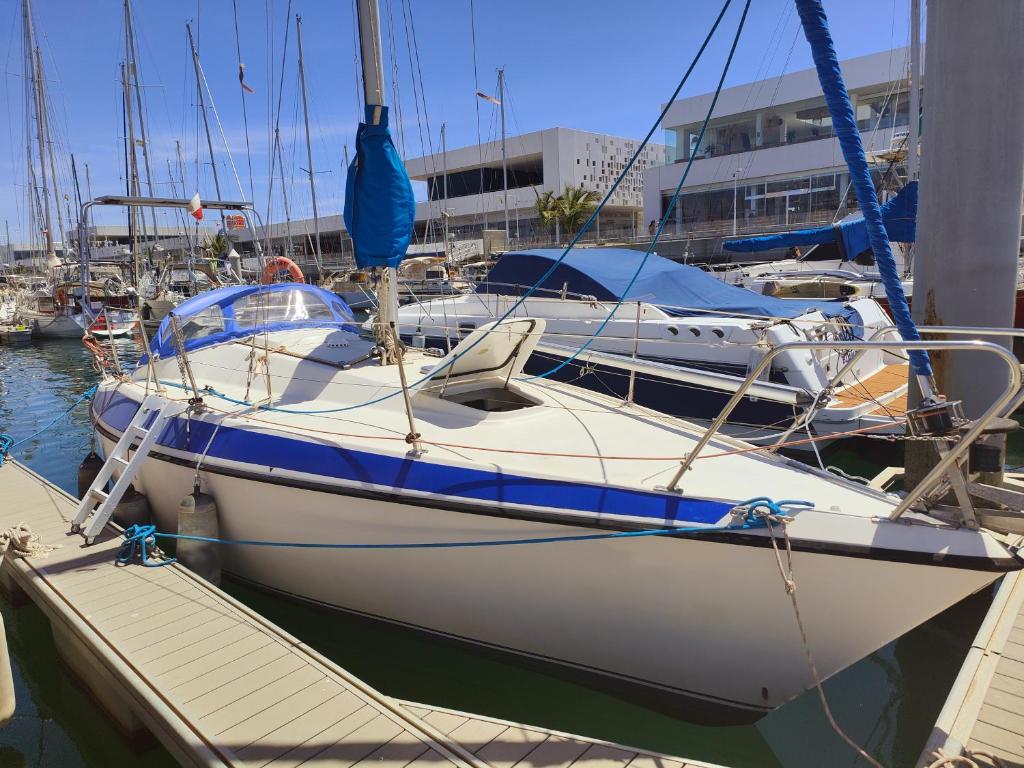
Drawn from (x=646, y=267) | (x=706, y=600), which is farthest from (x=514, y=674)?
(x=646, y=267)

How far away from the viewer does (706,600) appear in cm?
339

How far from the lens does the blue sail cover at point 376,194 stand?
16.6 ft

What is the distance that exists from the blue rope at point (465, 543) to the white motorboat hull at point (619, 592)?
4 cm

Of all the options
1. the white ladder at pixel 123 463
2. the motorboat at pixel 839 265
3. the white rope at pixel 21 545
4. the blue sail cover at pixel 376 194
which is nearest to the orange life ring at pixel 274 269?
the white ladder at pixel 123 463

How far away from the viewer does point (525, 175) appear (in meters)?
48.4

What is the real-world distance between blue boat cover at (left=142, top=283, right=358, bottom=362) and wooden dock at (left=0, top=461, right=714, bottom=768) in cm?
254

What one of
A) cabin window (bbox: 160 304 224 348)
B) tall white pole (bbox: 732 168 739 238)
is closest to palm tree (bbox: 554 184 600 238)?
tall white pole (bbox: 732 168 739 238)

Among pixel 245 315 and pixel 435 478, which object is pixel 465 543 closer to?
pixel 435 478

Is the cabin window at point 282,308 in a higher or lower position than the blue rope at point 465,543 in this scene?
higher

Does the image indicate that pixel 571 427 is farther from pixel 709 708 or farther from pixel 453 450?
pixel 709 708

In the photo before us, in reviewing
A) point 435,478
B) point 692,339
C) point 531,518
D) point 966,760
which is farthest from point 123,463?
point 692,339

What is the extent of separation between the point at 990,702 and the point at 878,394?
16.7 ft

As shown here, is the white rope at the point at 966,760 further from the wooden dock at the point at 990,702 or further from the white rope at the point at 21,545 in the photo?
the white rope at the point at 21,545

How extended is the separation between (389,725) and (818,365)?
6.31 meters
